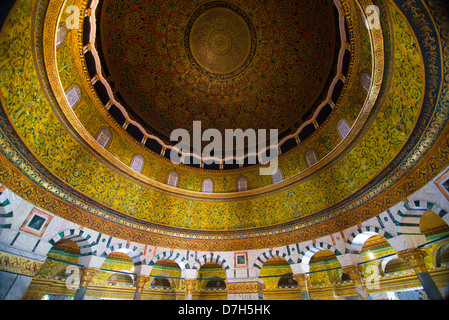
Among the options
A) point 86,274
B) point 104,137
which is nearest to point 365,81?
point 104,137

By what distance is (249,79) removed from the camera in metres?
12.8

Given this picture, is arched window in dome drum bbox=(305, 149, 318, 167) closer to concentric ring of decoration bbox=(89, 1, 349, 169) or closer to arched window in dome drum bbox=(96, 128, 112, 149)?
concentric ring of decoration bbox=(89, 1, 349, 169)

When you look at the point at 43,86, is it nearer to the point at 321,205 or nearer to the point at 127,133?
the point at 127,133

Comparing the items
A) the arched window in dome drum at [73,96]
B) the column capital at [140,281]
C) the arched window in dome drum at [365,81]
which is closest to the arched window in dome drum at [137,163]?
the arched window in dome drum at [73,96]

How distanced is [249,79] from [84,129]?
8716mm

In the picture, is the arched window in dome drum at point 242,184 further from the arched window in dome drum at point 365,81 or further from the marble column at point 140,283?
the arched window in dome drum at point 365,81

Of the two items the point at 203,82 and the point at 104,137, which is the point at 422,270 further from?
the point at 203,82

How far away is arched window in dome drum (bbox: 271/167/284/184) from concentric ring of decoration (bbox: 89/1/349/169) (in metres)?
1.20

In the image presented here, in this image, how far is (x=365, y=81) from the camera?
8.29 metres

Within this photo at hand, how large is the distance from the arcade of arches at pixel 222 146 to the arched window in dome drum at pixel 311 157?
104 millimetres

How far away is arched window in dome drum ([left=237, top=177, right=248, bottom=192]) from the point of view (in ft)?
39.9

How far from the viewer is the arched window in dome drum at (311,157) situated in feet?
34.9
